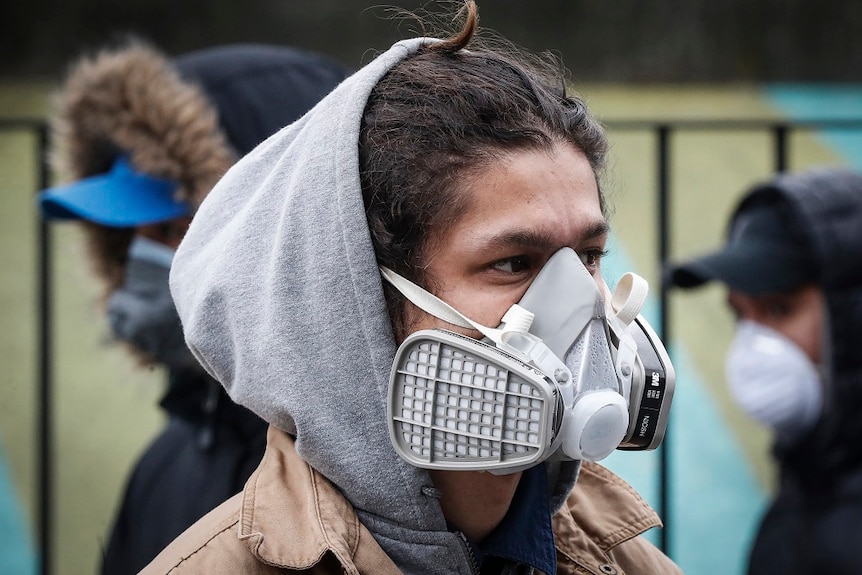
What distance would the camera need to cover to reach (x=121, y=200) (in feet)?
10.3

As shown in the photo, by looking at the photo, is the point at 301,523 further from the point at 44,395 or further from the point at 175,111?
the point at 44,395

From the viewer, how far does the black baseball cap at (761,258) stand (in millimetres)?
3582

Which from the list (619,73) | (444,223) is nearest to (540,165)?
(444,223)

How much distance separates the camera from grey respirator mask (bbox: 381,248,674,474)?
1.67 metres

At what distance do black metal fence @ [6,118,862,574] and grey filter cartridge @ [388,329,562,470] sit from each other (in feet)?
10.0

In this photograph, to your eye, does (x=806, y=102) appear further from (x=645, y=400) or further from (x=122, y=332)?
(x=645, y=400)

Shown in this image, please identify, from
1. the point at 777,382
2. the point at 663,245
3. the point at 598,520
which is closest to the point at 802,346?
the point at 777,382

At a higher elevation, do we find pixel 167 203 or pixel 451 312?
pixel 451 312

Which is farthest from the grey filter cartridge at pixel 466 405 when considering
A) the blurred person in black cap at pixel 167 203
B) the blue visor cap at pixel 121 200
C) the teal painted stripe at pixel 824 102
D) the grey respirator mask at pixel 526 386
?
the teal painted stripe at pixel 824 102

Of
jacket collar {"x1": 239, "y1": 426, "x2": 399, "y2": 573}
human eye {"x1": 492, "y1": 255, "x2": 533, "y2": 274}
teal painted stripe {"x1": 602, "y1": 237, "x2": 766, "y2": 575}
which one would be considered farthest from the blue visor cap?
teal painted stripe {"x1": 602, "y1": 237, "x2": 766, "y2": 575}

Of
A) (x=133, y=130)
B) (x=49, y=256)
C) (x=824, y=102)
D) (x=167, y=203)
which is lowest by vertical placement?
(x=824, y=102)

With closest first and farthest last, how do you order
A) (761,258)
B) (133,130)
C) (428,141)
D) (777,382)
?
1. (428,141)
2. (133,130)
3. (777,382)
4. (761,258)

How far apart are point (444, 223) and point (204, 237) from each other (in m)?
0.45

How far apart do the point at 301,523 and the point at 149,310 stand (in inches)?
58.9
